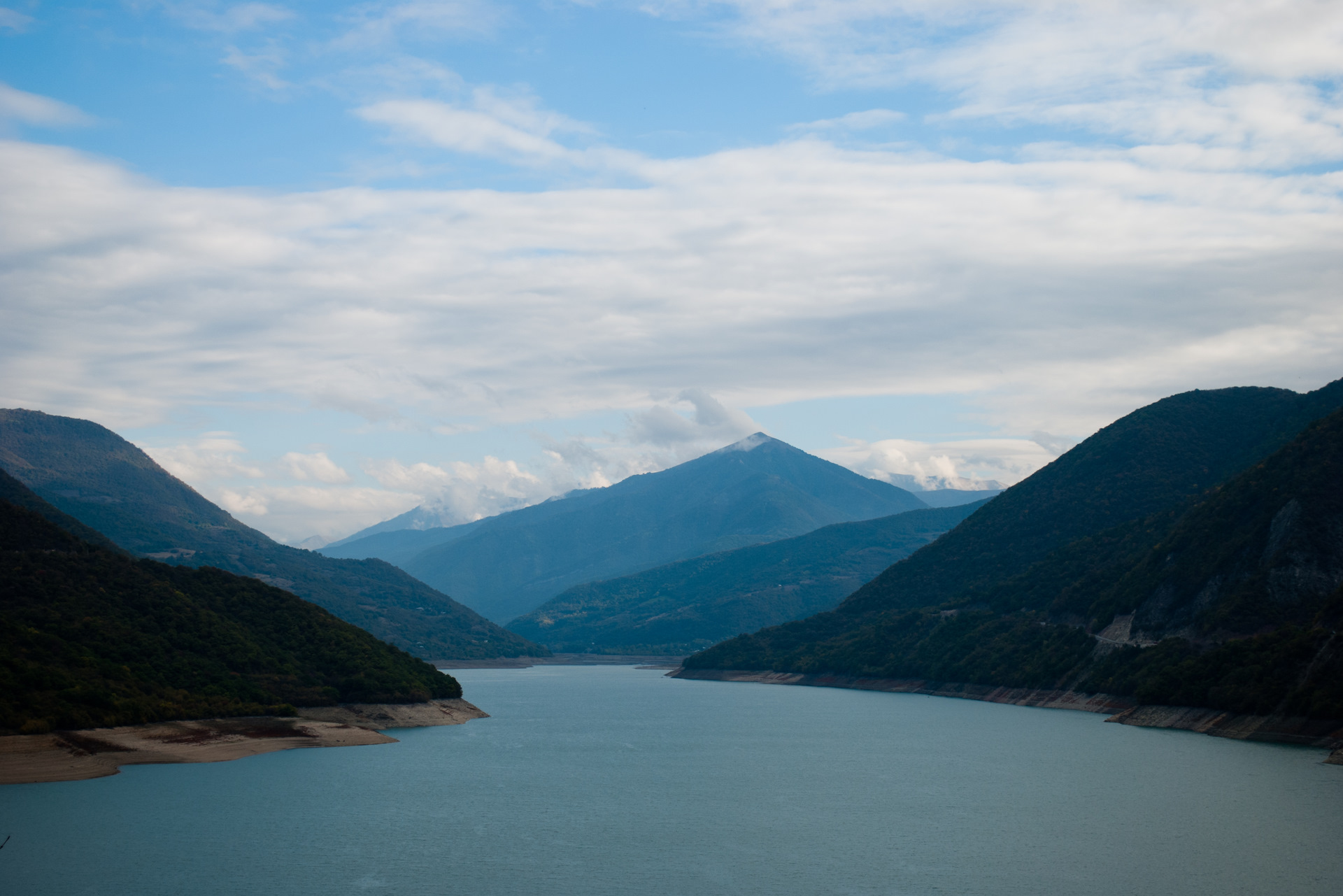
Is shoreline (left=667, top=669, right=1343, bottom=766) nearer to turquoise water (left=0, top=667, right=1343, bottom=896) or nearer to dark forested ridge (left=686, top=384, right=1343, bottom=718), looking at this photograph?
dark forested ridge (left=686, top=384, right=1343, bottom=718)

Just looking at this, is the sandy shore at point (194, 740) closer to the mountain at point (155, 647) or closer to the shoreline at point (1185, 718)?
the mountain at point (155, 647)

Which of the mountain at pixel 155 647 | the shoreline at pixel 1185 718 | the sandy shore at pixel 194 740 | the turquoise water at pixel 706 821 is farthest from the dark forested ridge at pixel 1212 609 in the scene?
the mountain at pixel 155 647

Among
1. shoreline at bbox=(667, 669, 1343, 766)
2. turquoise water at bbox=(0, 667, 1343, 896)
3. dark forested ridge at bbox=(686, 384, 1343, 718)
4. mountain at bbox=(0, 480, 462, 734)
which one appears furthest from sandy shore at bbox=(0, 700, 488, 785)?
dark forested ridge at bbox=(686, 384, 1343, 718)

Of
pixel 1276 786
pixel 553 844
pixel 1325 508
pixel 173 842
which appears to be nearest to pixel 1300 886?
pixel 1276 786

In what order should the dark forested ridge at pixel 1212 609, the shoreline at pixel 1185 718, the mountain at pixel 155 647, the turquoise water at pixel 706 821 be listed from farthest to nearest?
the dark forested ridge at pixel 1212 609, the shoreline at pixel 1185 718, the mountain at pixel 155 647, the turquoise water at pixel 706 821

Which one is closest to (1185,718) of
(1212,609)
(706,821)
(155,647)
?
(1212,609)

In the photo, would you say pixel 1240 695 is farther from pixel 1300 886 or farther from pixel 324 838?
pixel 324 838
